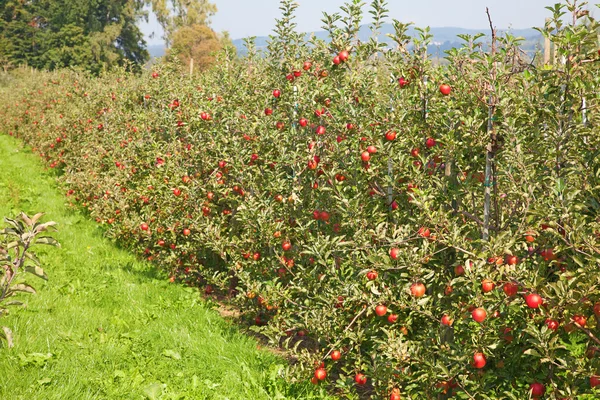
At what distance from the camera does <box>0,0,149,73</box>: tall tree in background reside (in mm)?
46875

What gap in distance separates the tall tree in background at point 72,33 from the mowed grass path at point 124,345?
43.5 metres

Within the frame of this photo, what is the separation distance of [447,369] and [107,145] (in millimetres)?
6980

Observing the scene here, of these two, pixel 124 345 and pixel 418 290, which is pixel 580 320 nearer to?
pixel 418 290

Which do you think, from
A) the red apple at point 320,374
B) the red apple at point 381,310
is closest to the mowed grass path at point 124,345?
the red apple at point 320,374

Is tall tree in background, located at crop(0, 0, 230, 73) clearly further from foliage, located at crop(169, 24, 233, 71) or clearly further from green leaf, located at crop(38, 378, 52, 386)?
green leaf, located at crop(38, 378, 52, 386)

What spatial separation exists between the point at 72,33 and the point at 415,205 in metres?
52.6

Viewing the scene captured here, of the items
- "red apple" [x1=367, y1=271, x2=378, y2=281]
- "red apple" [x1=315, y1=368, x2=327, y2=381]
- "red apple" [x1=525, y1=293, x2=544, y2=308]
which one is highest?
"red apple" [x1=525, y1=293, x2=544, y2=308]

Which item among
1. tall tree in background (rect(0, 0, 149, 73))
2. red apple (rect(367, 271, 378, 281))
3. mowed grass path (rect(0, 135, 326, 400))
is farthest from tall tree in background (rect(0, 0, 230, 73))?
red apple (rect(367, 271, 378, 281))

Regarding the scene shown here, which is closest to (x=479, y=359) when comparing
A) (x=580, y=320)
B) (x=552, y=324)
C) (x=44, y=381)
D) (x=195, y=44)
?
(x=552, y=324)

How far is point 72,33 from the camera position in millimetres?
48750

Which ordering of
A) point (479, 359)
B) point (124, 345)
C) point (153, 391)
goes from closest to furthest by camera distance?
point (479, 359), point (153, 391), point (124, 345)

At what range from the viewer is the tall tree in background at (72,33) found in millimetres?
46875

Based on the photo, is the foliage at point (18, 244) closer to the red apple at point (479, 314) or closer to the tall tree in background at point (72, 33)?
the red apple at point (479, 314)

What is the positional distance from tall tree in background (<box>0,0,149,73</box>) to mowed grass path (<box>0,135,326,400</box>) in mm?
43505
